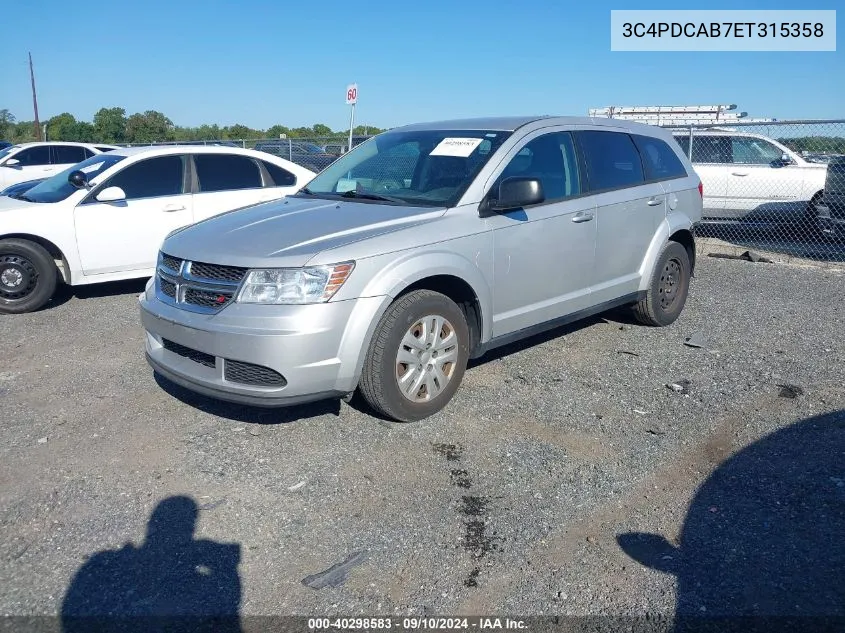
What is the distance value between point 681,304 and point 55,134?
55824mm

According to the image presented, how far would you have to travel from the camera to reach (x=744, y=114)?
17172 mm

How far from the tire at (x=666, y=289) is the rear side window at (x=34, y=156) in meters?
14.7

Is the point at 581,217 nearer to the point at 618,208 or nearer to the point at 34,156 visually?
the point at 618,208

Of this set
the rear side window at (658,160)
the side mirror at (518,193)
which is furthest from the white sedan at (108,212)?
the rear side window at (658,160)

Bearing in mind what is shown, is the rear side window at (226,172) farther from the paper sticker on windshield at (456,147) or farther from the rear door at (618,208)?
the rear door at (618,208)

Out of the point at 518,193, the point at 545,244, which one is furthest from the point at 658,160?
the point at 518,193

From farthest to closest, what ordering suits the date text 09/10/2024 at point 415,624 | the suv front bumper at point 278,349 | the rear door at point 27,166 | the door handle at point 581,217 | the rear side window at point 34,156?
the rear side window at point 34,156 → the rear door at point 27,166 → the door handle at point 581,217 → the suv front bumper at point 278,349 → the date text 09/10/2024 at point 415,624

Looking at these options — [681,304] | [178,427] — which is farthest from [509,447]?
[681,304]

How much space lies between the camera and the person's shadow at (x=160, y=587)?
9.03 feet

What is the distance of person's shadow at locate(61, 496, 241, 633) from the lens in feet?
9.03

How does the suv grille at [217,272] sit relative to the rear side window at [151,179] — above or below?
below

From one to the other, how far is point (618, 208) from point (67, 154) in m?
14.6

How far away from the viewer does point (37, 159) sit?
16422 mm

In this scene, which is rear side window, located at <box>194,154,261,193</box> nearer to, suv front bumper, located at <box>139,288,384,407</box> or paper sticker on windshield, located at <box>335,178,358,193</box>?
paper sticker on windshield, located at <box>335,178,358,193</box>
